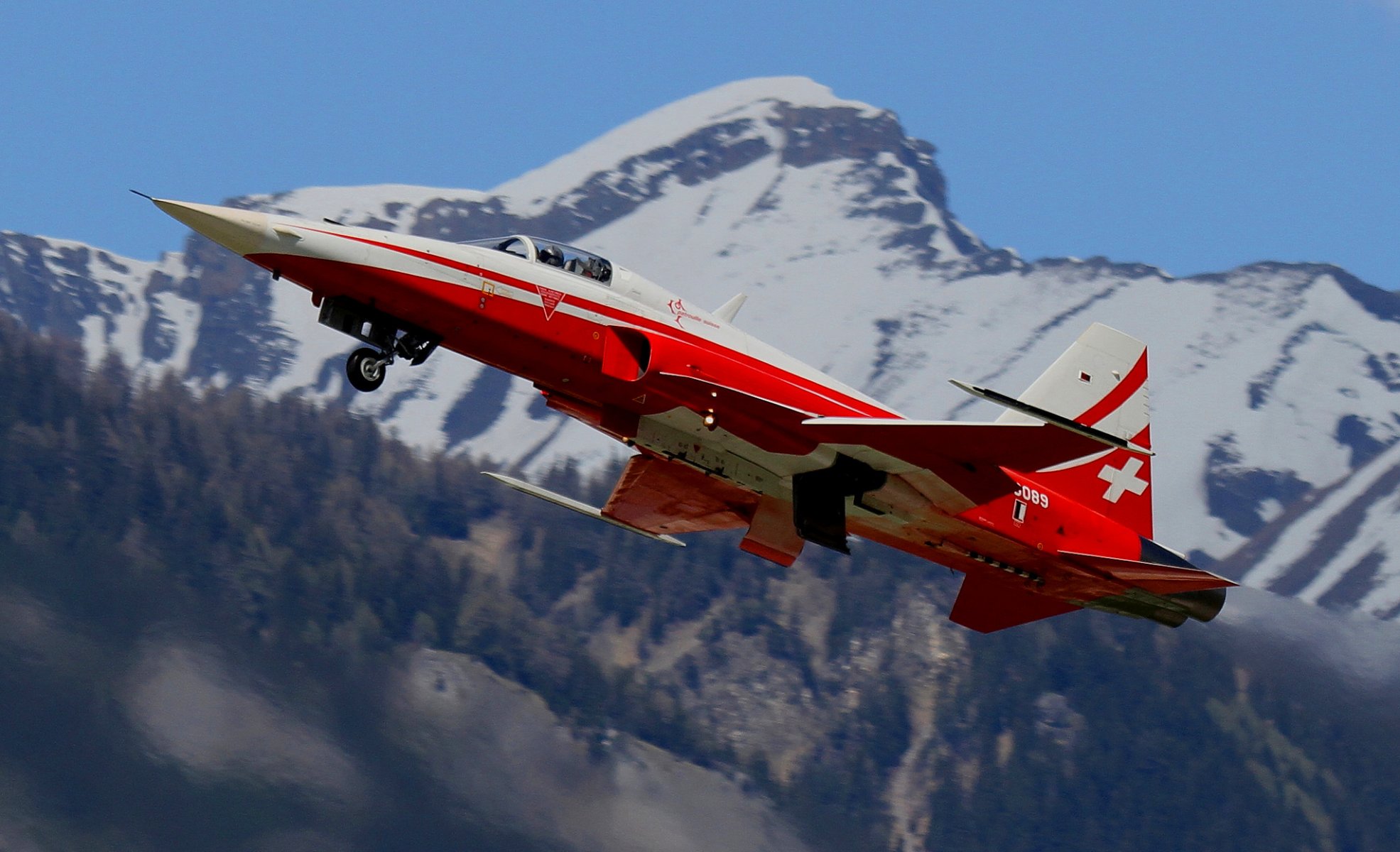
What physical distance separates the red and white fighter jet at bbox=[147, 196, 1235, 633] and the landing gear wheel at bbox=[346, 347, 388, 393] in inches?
1.4

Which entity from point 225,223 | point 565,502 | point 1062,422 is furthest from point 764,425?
point 225,223

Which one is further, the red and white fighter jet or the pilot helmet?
the pilot helmet

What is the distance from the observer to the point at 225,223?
21.0m

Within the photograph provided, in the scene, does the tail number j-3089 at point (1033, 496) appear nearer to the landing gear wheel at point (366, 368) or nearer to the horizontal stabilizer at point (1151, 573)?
the horizontal stabilizer at point (1151, 573)

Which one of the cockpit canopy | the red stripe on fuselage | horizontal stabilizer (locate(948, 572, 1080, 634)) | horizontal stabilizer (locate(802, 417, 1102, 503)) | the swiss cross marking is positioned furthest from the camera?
horizontal stabilizer (locate(948, 572, 1080, 634))

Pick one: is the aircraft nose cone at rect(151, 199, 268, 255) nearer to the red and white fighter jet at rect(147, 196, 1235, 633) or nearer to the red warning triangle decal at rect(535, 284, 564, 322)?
the red and white fighter jet at rect(147, 196, 1235, 633)

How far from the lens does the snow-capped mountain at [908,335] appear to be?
5404 inches

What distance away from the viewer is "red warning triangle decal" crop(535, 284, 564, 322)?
23.0m

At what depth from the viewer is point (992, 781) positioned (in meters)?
71.9

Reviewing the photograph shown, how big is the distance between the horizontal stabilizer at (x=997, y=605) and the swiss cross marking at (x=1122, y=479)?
6.31 ft

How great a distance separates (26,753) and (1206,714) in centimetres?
4665

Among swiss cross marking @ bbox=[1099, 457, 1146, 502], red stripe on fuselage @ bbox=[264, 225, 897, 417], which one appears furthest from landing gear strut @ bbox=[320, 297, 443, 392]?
swiss cross marking @ bbox=[1099, 457, 1146, 502]

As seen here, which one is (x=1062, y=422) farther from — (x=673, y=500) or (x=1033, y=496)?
(x=673, y=500)

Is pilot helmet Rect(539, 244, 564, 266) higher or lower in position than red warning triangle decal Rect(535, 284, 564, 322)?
higher
